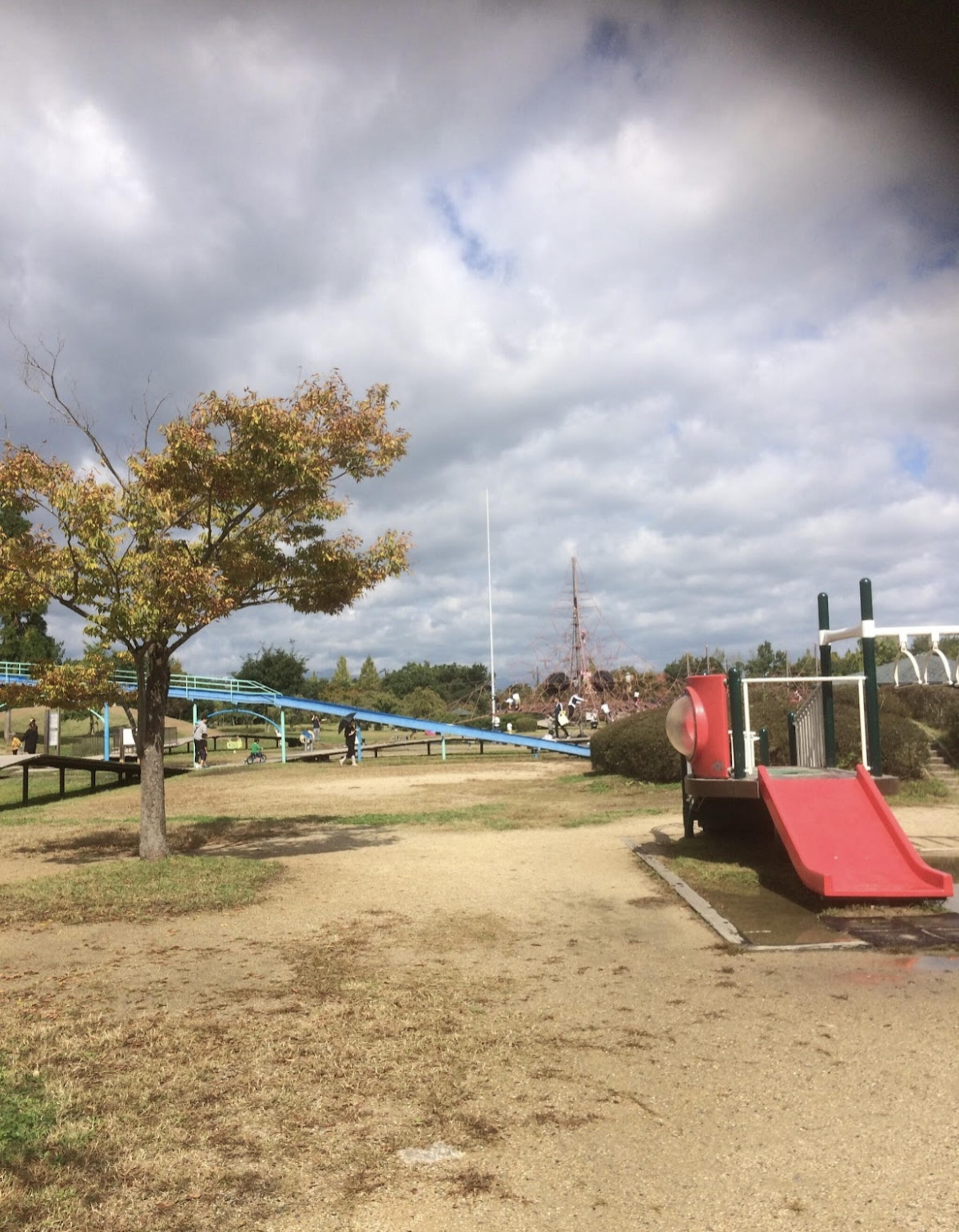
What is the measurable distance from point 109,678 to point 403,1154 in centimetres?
786

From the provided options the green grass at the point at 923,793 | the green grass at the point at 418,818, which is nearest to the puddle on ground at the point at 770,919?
the green grass at the point at 418,818

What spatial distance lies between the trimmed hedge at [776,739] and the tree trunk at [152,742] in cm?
873

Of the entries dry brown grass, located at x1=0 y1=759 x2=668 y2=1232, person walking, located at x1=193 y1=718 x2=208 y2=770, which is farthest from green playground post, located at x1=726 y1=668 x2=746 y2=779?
person walking, located at x1=193 y1=718 x2=208 y2=770

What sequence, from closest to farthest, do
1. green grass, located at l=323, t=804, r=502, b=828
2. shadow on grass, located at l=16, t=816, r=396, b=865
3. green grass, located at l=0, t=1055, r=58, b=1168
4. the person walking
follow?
1. green grass, located at l=0, t=1055, r=58, b=1168
2. shadow on grass, located at l=16, t=816, r=396, b=865
3. green grass, located at l=323, t=804, r=502, b=828
4. the person walking

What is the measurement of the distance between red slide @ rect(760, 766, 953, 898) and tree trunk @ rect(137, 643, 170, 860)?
598cm

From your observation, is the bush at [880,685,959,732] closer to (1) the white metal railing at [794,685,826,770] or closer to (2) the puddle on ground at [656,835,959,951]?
(1) the white metal railing at [794,685,826,770]

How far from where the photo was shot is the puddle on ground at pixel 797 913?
271 inches

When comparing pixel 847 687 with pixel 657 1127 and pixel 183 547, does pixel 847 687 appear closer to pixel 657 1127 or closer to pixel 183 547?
pixel 183 547

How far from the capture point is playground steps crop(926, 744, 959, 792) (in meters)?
17.5

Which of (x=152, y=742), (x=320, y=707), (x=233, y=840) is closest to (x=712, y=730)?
(x=152, y=742)

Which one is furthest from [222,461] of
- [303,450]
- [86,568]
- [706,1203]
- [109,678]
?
[706,1203]

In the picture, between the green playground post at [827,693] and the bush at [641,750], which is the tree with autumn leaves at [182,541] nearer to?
the green playground post at [827,693]

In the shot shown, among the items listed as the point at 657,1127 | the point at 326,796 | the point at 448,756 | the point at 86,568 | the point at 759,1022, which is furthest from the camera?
the point at 448,756

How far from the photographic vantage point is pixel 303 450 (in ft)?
33.5
